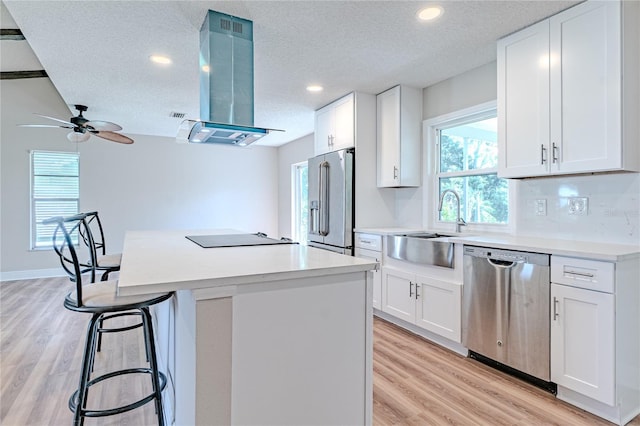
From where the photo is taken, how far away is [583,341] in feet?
6.48

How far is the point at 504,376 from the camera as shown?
2391mm

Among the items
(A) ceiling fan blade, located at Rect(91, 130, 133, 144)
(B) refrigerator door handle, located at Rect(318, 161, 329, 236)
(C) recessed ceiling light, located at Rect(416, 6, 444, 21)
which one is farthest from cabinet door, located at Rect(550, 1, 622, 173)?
(A) ceiling fan blade, located at Rect(91, 130, 133, 144)

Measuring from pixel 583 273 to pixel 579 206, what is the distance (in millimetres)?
739

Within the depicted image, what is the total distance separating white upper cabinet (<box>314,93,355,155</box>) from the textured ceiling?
153 mm

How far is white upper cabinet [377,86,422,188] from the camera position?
3781mm

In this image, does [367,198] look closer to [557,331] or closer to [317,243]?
[317,243]

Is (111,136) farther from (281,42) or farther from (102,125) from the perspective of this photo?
(281,42)

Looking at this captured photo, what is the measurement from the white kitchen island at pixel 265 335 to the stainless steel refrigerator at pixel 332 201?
227cm

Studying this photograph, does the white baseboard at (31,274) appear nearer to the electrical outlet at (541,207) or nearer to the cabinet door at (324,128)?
the cabinet door at (324,128)

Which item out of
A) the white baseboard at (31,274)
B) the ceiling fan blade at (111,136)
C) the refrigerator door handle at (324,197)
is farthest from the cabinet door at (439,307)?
the white baseboard at (31,274)

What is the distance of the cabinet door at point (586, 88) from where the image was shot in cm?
209

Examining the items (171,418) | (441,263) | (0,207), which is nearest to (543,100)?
(441,263)

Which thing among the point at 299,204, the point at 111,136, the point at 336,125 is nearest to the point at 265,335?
the point at 336,125

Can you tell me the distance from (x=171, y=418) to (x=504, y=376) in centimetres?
A: 210
